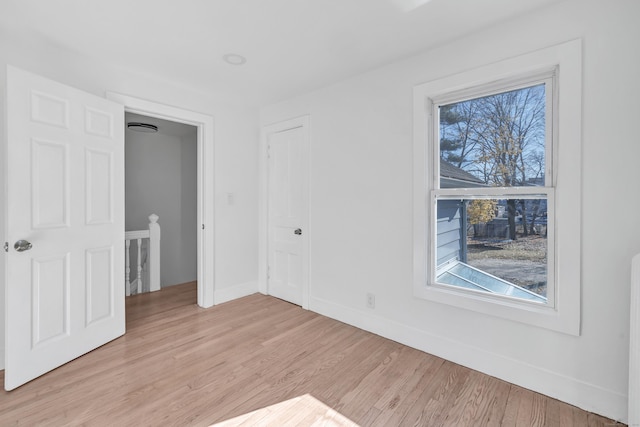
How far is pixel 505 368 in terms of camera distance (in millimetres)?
2053

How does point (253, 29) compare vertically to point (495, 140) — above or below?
above

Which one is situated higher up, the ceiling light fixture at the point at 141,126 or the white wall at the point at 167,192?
the ceiling light fixture at the point at 141,126

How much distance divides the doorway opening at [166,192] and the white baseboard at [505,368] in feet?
11.1

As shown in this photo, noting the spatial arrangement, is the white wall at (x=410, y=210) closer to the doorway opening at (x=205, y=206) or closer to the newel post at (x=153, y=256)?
the doorway opening at (x=205, y=206)

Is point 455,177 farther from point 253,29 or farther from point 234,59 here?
point 234,59

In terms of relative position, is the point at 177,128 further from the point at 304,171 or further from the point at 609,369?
the point at 609,369

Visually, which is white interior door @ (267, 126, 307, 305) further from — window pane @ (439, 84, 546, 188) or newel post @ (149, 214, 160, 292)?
newel post @ (149, 214, 160, 292)

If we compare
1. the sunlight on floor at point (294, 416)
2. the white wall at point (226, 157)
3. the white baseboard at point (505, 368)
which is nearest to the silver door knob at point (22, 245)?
the white wall at point (226, 157)

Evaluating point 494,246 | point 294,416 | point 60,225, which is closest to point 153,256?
point 60,225

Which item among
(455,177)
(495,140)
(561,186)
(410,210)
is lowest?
(410,210)

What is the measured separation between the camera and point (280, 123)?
11.9ft

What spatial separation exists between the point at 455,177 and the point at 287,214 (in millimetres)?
1931

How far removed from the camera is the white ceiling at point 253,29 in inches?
73.9

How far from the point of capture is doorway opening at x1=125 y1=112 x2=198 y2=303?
4703mm
